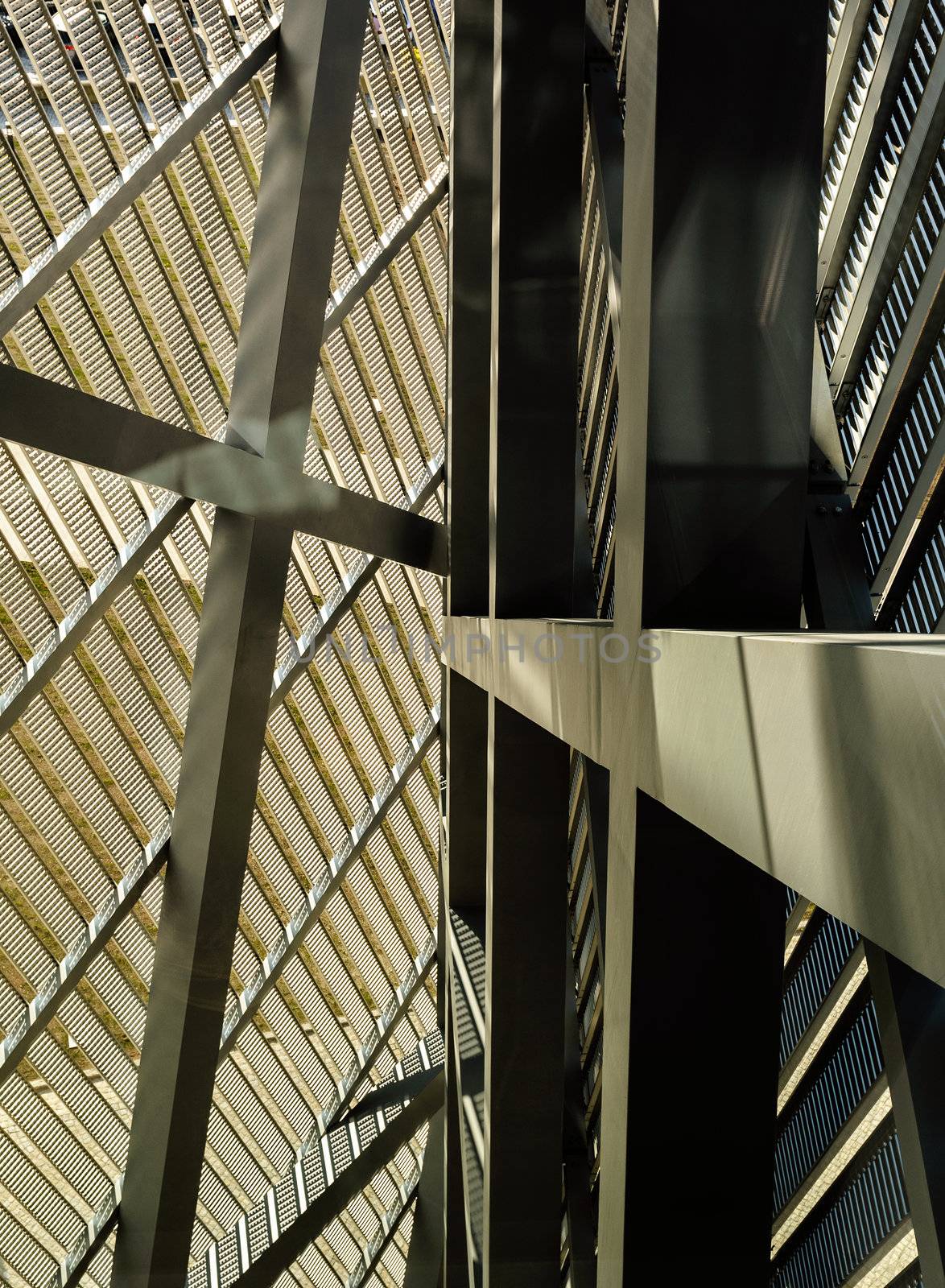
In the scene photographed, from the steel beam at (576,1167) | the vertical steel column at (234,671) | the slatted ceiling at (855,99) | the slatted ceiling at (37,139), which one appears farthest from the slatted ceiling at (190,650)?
the slatted ceiling at (855,99)

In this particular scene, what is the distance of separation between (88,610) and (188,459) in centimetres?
132

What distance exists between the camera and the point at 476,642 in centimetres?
Answer: 267

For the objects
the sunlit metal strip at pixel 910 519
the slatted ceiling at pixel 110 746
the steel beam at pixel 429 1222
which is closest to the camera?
the sunlit metal strip at pixel 910 519

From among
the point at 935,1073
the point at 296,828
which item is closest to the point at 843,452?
the point at 935,1073

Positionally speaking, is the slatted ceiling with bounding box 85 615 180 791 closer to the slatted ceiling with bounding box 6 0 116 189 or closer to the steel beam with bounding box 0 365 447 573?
the steel beam with bounding box 0 365 447 573

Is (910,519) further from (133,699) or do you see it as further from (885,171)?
(133,699)

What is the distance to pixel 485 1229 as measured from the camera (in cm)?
224

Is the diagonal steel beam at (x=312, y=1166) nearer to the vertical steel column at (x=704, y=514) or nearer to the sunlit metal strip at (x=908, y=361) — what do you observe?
the sunlit metal strip at (x=908, y=361)

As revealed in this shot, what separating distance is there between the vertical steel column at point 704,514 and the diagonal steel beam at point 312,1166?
4.26 m

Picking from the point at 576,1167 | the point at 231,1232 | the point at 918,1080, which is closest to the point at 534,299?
the point at 918,1080

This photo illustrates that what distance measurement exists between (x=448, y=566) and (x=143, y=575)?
1.14 metres

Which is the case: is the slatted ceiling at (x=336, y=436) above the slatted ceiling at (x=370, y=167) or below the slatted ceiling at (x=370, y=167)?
below

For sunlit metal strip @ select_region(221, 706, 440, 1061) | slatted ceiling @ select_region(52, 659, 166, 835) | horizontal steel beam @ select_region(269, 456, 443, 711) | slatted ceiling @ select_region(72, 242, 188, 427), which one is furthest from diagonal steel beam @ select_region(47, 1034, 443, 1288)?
slatted ceiling @ select_region(72, 242, 188, 427)

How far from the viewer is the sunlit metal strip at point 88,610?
326 centimetres
